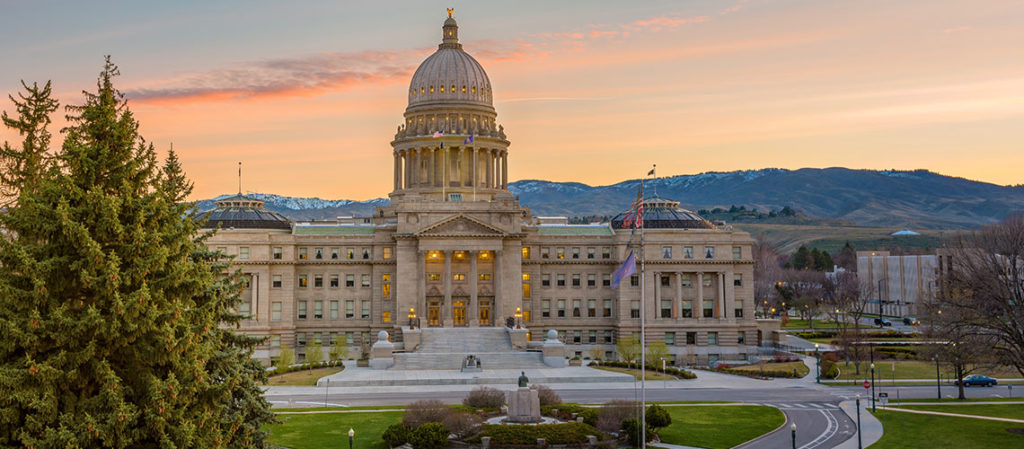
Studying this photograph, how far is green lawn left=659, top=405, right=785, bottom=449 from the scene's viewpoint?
4972cm

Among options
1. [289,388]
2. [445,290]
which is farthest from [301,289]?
[289,388]

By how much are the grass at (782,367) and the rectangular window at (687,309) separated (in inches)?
620

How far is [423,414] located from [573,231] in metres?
58.4

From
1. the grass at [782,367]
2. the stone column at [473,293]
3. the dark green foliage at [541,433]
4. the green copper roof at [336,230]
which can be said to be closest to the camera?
the dark green foliage at [541,433]

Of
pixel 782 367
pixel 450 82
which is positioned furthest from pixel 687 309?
pixel 450 82

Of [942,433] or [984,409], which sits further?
[984,409]

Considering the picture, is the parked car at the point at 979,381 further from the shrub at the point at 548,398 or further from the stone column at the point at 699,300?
the shrub at the point at 548,398

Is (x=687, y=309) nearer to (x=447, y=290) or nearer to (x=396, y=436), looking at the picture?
(x=447, y=290)

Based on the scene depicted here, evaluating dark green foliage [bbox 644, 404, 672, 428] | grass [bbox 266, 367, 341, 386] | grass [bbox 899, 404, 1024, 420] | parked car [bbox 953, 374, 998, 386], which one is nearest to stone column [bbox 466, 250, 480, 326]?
grass [bbox 266, 367, 341, 386]

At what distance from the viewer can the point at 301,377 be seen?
77.8 m

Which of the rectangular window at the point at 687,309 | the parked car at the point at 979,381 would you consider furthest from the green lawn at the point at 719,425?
the rectangular window at the point at 687,309

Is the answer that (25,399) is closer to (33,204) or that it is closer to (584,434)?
(33,204)

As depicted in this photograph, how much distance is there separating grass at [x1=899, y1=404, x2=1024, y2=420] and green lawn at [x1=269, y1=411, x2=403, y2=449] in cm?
3484

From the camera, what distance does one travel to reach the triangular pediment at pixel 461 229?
3794 inches
